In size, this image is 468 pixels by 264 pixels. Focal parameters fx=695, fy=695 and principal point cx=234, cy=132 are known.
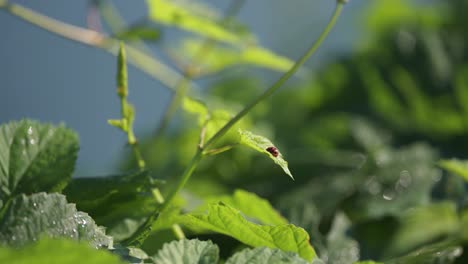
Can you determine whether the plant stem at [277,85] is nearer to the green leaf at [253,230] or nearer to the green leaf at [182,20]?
the green leaf at [253,230]

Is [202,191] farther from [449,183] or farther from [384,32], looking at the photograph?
[384,32]

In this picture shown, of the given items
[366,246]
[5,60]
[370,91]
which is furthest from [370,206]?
[5,60]

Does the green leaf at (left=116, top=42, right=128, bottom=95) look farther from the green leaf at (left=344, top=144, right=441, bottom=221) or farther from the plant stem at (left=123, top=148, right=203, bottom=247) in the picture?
the green leaf at (left=344, top=144, right=441, bottom=221)

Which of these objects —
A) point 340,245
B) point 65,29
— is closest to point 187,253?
point 340,245

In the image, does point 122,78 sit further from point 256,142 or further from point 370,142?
point 370,142

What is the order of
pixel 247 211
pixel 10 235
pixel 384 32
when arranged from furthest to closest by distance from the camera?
pixel 384 32
pixel 247 211
pixel 10 235

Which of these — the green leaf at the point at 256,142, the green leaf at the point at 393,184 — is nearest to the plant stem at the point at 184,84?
the green leaf at the point at 393,184
